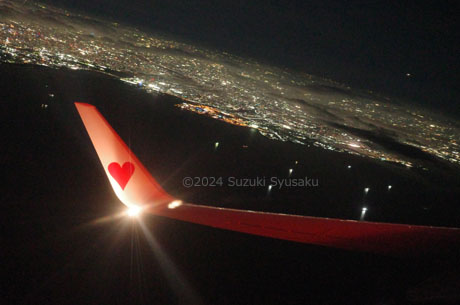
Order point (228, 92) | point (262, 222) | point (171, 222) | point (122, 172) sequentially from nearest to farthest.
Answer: point (262, 222) < point (122, 172) < point (171, 222) < point (228, 92)

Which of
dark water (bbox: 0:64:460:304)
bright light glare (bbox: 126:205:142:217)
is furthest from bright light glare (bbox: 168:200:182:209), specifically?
dark water (bbox: 0:64:460:304)

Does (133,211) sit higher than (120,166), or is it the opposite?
(120,166)

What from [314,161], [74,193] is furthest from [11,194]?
[314,161]

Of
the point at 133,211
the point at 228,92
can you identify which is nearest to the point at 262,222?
the point at 133,211

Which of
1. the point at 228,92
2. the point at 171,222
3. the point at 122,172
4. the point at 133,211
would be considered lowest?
the point at 171,222

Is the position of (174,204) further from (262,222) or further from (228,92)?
(228,92)

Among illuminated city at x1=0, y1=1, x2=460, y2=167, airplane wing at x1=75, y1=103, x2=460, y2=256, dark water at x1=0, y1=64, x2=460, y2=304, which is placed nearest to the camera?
airplane wing at x1=75, y1=103, x2=460, y2=256

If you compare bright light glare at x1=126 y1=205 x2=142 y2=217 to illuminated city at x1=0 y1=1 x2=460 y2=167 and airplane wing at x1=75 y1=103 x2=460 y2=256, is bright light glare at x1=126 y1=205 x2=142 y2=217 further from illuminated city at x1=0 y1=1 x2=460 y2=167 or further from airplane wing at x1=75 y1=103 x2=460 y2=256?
illuminated city at x1=0 y1=1 x2=460 y2=167
